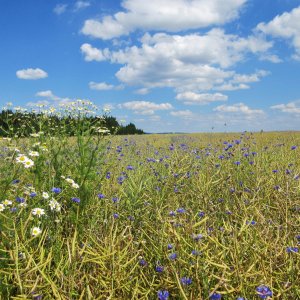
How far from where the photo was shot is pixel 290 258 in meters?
2.20

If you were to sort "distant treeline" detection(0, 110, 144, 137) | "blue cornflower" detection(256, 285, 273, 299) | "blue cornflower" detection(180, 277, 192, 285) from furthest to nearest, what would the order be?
1. "distant treeline" detection(0, 110, 144, 137)
2. "blue cornflower" detection(180, 277, 192, 285)
3. "blue cornflower" detection(256, 285, 273, 299)

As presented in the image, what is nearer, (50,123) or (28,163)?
(28,163)

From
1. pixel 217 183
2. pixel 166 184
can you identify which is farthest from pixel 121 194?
pixel 217 183

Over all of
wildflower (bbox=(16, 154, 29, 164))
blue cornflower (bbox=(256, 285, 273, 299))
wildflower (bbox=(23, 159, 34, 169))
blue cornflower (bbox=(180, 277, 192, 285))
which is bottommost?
blue cornflower (bbox=(180, 277, 192, 285))

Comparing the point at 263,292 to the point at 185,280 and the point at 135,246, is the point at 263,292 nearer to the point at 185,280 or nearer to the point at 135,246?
the point at 185,280

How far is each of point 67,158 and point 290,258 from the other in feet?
8.47

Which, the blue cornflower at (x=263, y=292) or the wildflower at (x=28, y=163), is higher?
the wildflower at (x=28, y=163)

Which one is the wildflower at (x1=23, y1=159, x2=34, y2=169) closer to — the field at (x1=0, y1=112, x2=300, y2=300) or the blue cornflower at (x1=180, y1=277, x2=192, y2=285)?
the field at (x1=0, y1=112, x2=300, y2=300)

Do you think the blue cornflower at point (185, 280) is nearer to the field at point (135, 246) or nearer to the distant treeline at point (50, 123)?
the field at point (135, 246)

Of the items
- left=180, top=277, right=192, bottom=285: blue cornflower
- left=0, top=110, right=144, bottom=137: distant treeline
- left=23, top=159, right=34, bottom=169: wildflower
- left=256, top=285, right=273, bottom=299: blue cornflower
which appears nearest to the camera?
left=256, top=285, right=273, bottom=299: blue cornflower

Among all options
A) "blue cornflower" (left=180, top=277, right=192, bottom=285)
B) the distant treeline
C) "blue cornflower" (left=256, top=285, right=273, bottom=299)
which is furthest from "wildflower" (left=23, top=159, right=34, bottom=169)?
"blue cornflower" (left=256, top=285, right=273, bottom=299)

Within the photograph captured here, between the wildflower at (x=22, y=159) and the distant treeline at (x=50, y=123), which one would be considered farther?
the distant treeline at (x=50, y=123)

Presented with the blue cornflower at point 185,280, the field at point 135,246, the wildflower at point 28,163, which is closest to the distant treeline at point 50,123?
the field at point 135,246

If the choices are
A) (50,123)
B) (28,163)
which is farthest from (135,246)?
(50,123)
